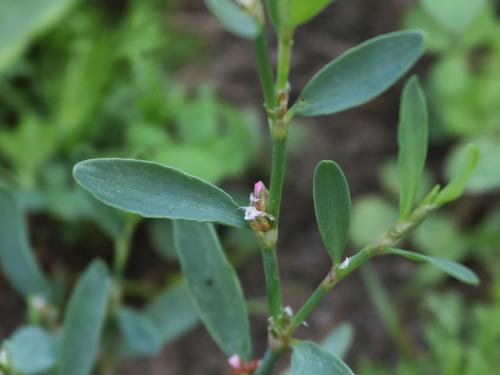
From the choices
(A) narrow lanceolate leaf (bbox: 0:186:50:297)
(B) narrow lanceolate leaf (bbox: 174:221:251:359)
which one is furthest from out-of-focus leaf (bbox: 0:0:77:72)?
(B) narrow lanceolate leaf (bbox: 174:221:251:359)

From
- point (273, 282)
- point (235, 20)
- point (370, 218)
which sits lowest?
point (370, 218)

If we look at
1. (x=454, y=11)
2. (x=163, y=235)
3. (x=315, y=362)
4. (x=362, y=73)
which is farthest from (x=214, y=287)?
(x=454, y=11)

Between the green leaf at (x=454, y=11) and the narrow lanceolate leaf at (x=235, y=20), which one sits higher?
the narrow lanceolate leaf at (x=235, y=20)

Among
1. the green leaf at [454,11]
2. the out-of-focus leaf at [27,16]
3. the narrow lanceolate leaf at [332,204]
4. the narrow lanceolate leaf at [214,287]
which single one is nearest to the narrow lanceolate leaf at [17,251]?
the narrow lanceolate leaf at [214,287]

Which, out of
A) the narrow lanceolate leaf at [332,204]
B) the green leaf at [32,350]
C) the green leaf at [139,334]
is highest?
the narrow lanceolate leaf at [332,204]

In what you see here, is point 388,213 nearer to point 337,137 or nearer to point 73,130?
point 337,137

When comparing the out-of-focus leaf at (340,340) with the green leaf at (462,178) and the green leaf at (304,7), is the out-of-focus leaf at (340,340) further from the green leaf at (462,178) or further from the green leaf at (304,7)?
the green leaf at (304,7)

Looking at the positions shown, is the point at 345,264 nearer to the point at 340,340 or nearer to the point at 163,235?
the point at 340,340
